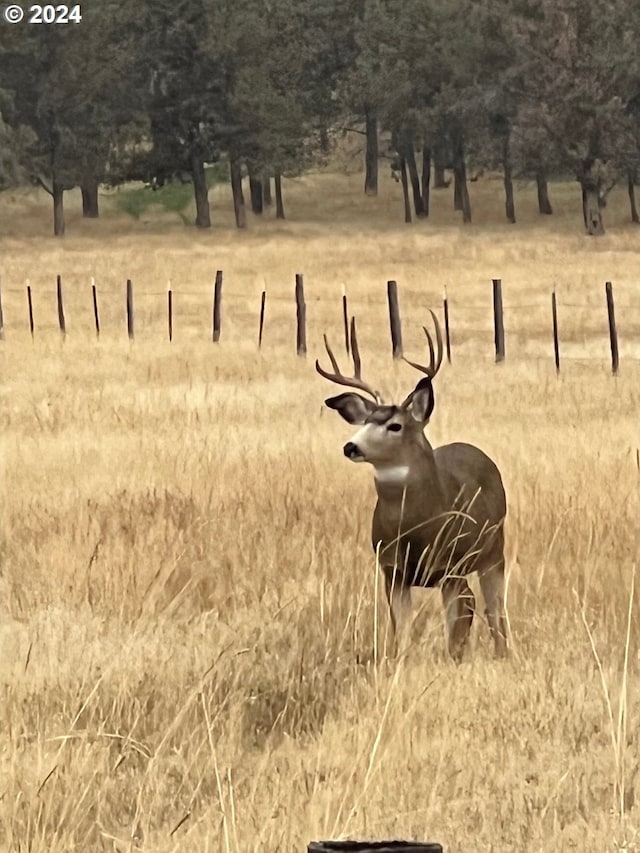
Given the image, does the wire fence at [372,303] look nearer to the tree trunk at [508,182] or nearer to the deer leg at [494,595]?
the deer leg at [494,595]

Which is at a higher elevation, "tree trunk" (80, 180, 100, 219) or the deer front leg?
the deer front leg

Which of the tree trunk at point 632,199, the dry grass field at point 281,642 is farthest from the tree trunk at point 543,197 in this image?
the dry grass field at point 281,642

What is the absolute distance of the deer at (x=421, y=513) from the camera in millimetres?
6000

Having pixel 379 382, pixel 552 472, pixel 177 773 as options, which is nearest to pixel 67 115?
pixel 379 382

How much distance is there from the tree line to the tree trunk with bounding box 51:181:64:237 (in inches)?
5.1

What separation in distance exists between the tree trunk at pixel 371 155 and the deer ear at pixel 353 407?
243ft

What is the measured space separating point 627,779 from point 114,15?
6192cm

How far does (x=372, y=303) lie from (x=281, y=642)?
31.0 meters

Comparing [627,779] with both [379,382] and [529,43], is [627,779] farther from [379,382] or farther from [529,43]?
[529,43]

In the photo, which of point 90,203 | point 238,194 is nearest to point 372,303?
point 238,194

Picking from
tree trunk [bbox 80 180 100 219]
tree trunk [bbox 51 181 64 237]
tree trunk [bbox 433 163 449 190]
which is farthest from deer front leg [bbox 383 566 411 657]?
tree trunk [bbox 433 163 449 190]

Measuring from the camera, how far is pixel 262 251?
58750 mm

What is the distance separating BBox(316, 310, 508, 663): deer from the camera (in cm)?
600

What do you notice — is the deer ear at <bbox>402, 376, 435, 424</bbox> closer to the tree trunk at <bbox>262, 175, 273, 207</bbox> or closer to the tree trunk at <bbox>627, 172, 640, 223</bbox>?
the tree trunk at <bbox>627, 172, 640, 223</bbox>
